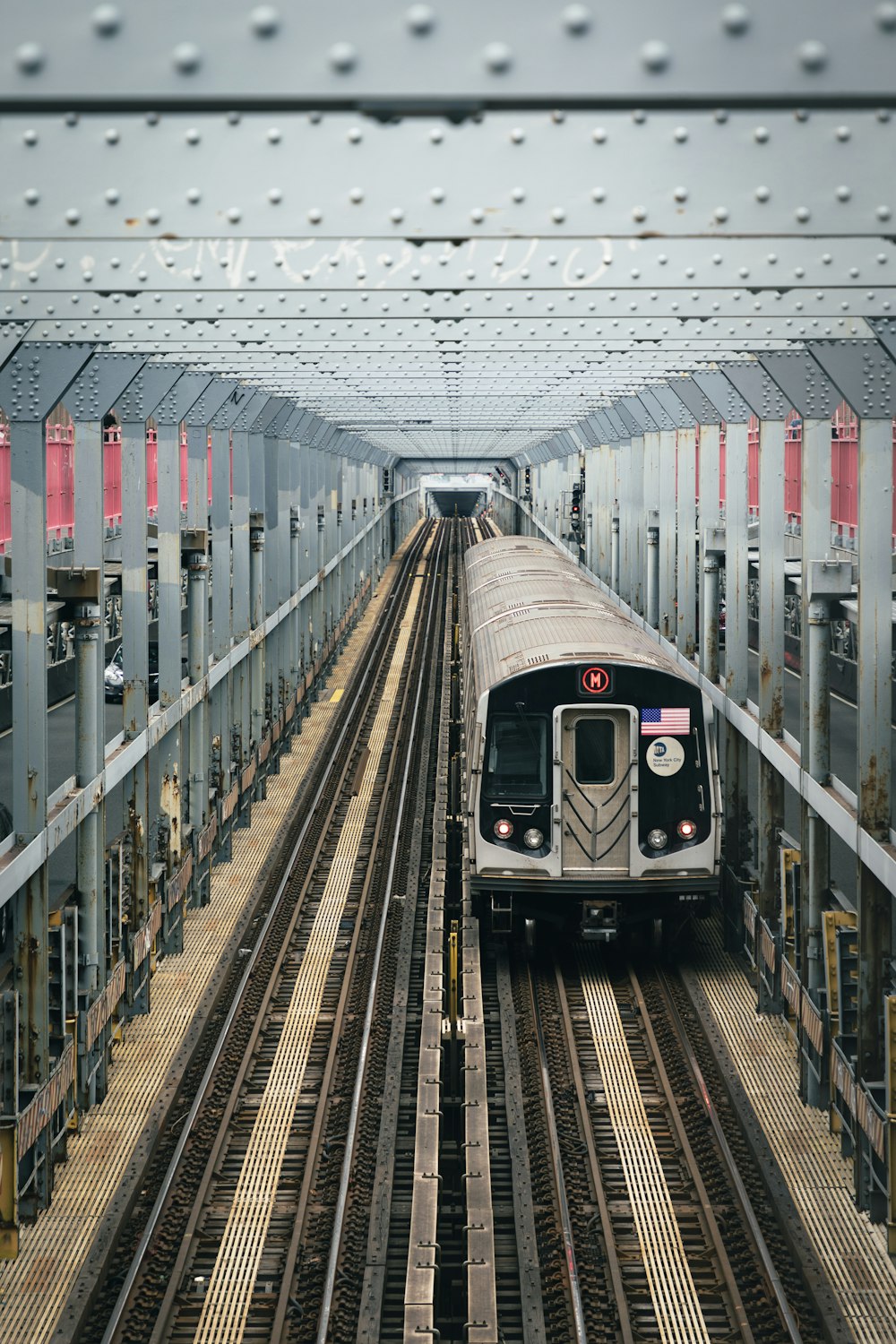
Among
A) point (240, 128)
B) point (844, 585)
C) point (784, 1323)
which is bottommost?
point (784, 1323)

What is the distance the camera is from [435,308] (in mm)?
6012

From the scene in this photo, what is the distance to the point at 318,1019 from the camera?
10320mm

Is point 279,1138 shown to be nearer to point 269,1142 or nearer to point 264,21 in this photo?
point 269,1142

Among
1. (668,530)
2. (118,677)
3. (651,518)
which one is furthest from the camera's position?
(118,677)

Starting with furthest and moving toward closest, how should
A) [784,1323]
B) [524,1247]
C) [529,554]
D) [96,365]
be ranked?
[529,554] → [96,365] → [524,1247] → [784,1323]

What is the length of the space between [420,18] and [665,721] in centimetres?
795

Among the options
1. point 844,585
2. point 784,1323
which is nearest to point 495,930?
point 844,585

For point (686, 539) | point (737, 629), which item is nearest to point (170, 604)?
point (737, 629)

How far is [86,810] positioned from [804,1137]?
4.60 meters

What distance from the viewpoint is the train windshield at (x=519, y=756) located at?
34.3 feet

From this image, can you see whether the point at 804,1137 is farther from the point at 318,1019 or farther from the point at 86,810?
the point at 86,810

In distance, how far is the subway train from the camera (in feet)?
34.0

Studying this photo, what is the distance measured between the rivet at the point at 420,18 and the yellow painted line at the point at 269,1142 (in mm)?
5570

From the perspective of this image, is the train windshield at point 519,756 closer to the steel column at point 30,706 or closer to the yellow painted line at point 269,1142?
the yellow painted line at point 269,1142
